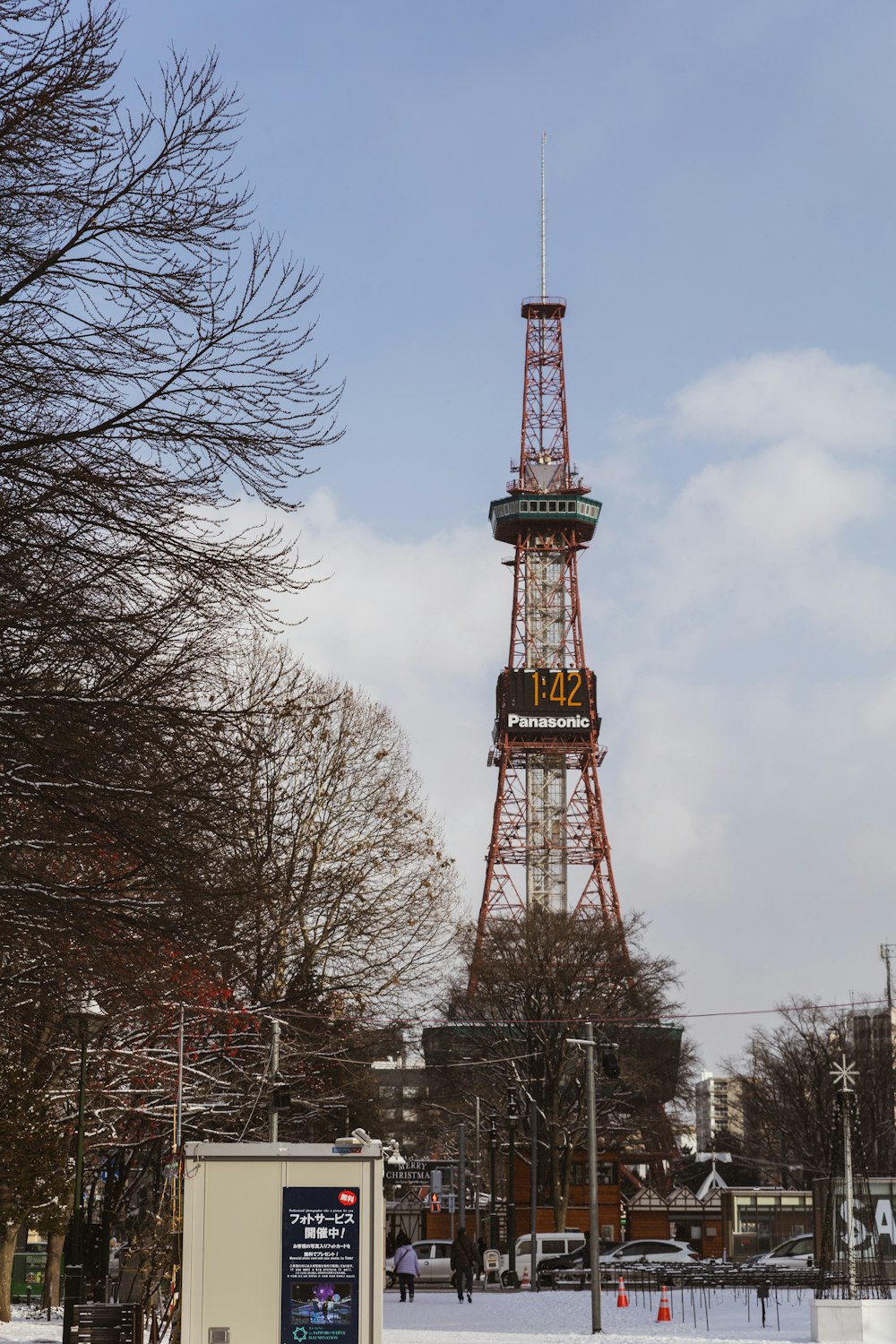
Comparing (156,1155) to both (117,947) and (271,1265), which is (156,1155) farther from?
(117,947)

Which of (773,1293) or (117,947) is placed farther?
(773,1293)

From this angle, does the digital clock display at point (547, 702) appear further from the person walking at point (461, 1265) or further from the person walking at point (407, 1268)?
the person walking at point (407, 1268)

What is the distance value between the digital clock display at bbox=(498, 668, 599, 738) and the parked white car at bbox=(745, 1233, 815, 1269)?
1773 inches

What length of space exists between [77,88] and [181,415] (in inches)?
83.0

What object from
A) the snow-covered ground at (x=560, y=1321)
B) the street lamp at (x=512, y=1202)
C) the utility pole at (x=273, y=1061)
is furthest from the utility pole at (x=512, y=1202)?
the utility pole at (x=273, y=1061)

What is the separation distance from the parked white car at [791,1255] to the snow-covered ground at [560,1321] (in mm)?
5031

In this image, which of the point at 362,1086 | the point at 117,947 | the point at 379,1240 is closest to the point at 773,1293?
the point at 362,1086

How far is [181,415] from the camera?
443 inches

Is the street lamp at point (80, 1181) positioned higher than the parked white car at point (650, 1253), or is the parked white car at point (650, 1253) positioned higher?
the street lamp at point (80, 1181)

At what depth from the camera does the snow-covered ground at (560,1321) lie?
24.8 metres

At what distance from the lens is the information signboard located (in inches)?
540

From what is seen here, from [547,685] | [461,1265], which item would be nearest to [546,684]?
[547,685]

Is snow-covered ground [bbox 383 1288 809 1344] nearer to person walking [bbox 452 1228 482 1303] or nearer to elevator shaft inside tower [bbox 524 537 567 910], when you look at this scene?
person walking [bbox 452 1228 482 1303]

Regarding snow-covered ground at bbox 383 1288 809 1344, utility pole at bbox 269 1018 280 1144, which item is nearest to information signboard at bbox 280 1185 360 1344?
snow-covered ground at bbox 383 1288 809 1344
